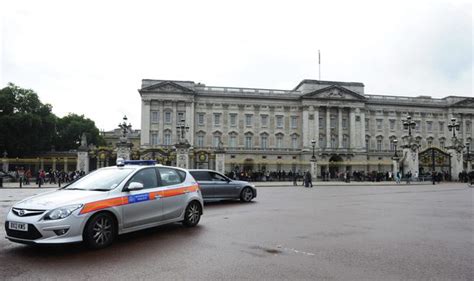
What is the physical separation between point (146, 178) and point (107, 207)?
4.30 ft

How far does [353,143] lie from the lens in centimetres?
6688

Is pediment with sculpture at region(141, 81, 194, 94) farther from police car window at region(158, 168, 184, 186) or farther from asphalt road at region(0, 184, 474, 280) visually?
police car window at region(158, 168, 184, 186)

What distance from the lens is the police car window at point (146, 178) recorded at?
7.43 meters

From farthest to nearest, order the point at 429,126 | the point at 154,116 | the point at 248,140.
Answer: the point at 429,126, the point at 248,140, the point at 154,116

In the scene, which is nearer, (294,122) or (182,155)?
(182,155)

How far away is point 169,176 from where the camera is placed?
8.23 metres

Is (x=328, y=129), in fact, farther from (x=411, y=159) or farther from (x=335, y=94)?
(x=411, y=159)

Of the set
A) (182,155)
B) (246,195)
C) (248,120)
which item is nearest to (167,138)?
(248,120)

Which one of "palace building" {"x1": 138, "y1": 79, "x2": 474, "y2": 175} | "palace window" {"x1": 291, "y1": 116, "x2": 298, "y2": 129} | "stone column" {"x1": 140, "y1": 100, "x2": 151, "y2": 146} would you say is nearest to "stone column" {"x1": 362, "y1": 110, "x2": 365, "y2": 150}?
"palace building" {"x1": 138, "y1": 79, "x2": 474, "y2": 175}

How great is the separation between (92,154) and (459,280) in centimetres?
3310

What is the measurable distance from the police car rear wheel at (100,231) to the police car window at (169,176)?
5.24 ft

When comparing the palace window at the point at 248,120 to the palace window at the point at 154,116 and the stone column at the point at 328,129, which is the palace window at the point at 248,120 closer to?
the stone column at the point at 328,129

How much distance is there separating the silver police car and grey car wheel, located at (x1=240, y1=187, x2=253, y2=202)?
20.7 ft

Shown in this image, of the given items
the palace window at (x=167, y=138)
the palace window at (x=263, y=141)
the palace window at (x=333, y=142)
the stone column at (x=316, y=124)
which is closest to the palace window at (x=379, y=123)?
the palace window at (x=333, y=142)
